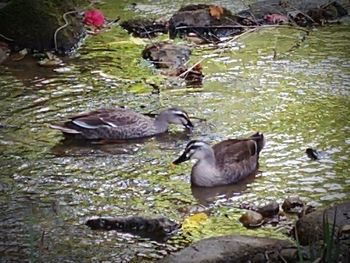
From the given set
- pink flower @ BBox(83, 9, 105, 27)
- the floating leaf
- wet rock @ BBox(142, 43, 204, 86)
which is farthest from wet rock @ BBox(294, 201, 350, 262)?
pink flower @ BBox(83, 9, 105, 27)

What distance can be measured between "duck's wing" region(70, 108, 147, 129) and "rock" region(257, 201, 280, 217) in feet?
7.53

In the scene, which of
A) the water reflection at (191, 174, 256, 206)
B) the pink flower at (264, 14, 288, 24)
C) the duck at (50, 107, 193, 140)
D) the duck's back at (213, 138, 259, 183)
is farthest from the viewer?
the pink flower at (264, 14, 288, 24)

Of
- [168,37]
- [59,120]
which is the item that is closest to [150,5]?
[168,37]

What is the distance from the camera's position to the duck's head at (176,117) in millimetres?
8938

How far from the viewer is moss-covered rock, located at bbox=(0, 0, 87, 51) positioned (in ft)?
41.2

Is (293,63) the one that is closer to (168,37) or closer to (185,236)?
(168,37)

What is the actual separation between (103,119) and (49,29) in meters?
4.11

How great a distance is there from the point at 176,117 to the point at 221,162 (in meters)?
1.29

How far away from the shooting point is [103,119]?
349 inches

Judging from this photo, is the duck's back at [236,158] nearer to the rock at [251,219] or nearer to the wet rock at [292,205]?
the wet rock at [292,205]

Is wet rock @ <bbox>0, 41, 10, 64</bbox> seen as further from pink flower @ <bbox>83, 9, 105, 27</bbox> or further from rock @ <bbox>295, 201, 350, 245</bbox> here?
rock @ <bbox>295, 201, 350, 245</bbox>

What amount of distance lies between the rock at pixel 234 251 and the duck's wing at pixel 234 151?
1875mm

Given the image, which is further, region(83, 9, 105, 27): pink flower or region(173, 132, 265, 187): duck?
region(83, 9, 105, 27): pink flower

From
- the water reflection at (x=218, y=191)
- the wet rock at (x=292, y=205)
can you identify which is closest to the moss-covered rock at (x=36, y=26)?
the water reflection at (x=218, y=191)
